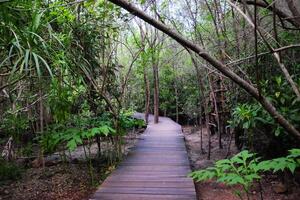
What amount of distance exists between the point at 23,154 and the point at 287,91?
5.23 meters

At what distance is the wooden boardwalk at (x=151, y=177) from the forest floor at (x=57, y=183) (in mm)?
577

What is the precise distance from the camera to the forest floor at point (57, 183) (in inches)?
171

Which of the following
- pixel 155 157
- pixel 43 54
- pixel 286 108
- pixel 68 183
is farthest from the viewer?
pixel 155 157

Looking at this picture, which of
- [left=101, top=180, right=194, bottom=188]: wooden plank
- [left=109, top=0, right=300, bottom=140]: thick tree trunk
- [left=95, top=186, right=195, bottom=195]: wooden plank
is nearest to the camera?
[left=109, top=0, right=300, bottom=140]: thick tree trunk

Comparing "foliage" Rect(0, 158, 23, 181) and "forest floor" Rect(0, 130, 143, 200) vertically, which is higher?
"foliage" Rect(0, 158, 23, 181)

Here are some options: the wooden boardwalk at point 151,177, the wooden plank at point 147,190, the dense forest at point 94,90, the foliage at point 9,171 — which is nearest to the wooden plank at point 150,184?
the wooden boardwalk at point 151,177

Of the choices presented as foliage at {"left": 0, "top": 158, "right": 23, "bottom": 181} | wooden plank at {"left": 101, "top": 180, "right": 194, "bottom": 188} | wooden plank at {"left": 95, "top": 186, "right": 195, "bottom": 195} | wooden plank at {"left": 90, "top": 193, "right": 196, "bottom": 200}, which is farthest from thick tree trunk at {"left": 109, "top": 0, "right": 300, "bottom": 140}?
foliage at {"left": 0, "top": 158, "right": 23, "bottom": 181}

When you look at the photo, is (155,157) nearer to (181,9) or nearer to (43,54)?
(43,54)

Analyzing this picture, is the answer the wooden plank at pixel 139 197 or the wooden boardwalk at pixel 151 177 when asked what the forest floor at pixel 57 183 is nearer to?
the wooden boardwalk at pixel 151 177

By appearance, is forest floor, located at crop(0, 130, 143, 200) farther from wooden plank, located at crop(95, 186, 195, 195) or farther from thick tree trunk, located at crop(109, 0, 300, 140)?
thick tree trunk, located at crop(109, 0, 300, 140)

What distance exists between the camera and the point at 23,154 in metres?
6.30

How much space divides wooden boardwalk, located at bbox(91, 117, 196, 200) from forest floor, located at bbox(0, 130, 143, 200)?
58 cm

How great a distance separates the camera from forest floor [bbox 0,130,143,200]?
14.2 ft

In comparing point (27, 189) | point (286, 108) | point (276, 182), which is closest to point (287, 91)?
point (286, 108)
